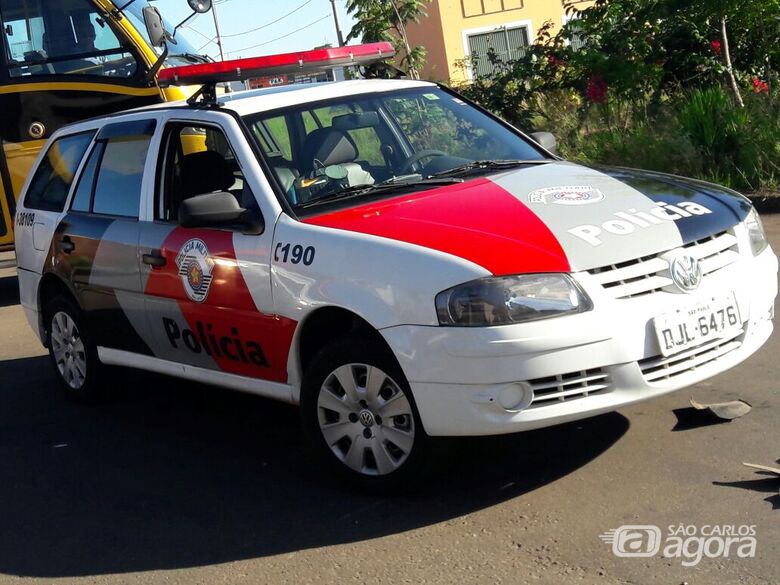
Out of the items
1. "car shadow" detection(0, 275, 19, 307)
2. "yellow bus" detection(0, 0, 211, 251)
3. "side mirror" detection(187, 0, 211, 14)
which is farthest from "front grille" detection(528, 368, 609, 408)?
"car shadow" detection(0, 275, 19, 307)

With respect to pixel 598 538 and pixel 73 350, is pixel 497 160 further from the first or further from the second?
pixel 73 350

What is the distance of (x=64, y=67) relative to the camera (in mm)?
11711

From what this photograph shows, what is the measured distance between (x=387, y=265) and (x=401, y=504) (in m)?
1.00

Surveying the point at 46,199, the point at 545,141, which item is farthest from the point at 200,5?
the point at 545,141

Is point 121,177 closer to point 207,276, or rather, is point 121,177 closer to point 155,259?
point 155,259

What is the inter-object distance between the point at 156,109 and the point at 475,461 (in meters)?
2.71

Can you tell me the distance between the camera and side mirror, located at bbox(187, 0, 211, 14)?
445 inches

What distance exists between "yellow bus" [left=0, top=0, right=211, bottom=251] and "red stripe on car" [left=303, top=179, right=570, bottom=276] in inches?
268

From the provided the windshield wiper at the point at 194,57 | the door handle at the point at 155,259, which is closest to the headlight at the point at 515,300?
the door handle at the point at 155,259

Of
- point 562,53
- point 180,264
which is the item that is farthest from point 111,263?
point 562,53

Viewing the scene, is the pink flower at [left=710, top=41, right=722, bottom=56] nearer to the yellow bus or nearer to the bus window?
the yellow bus

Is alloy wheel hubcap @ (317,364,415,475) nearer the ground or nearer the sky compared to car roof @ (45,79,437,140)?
nearer the ground

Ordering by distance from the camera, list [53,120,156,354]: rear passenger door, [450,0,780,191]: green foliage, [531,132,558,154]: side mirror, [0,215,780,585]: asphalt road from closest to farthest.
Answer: [0,215,780,585]: asphalt road, [53,120,156,354]: rear passenger door, [531,132,558,154]: side mirror, [450,0,780,191]: green foliage

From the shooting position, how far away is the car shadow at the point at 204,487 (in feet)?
15.5
